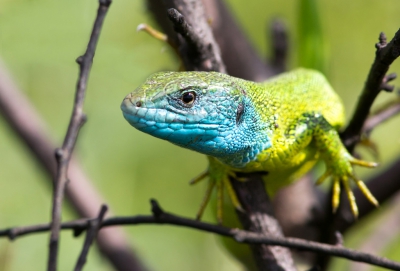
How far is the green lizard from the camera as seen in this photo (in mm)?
2568

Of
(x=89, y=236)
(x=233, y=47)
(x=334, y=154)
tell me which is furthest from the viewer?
(x=233, y=47)

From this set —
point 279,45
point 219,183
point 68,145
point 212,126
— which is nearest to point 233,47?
point 279,45

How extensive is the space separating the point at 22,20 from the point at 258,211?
5012mm

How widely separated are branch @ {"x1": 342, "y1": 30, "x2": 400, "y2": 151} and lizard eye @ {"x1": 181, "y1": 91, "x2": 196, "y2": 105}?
0.84m

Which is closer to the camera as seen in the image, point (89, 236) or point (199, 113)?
point (89, 236)

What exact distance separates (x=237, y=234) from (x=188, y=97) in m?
0.70

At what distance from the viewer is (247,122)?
288 centimetres

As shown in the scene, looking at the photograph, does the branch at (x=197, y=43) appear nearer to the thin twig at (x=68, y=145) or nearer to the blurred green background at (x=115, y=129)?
the thin twig at (x=68, y=145)

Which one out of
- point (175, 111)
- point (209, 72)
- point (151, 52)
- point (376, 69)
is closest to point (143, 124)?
point (175, 111)

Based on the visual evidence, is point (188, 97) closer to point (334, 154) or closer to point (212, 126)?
point (212, 126)

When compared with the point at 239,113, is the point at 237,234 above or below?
below

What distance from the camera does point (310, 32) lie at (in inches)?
162

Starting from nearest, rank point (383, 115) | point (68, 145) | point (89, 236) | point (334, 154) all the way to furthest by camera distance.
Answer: point (68, 145), point (89, 236), point (334, 154), point (383, 115)

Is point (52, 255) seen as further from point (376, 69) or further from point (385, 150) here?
point (385, 150)
